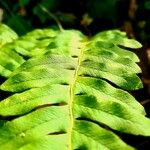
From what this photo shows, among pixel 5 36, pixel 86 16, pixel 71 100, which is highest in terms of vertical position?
pixel 86 16

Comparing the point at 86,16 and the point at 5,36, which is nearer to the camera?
the point at 5,36

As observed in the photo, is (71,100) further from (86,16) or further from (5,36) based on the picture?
(86,16)

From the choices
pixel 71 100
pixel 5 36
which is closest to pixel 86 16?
pixel 5 36

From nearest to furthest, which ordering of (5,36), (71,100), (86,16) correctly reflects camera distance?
(71,100) < (5,36) < (86,16)

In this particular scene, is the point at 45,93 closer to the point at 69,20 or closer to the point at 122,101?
the point at 122,101

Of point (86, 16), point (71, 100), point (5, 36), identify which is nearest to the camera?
point (71, 100)

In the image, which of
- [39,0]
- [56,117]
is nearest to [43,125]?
[56,117]

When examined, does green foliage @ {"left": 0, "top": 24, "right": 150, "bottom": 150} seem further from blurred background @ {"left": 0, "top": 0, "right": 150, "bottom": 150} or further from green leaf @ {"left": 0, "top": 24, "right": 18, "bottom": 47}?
blurred background @ {"left": 0, "top": 0, "right": 150, "bottom": 150}
